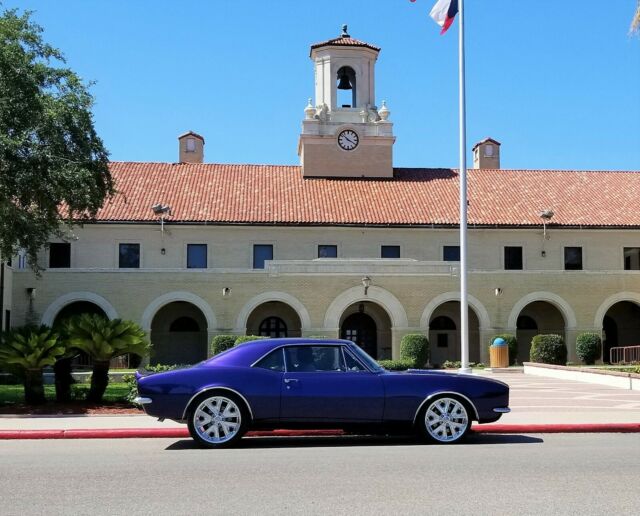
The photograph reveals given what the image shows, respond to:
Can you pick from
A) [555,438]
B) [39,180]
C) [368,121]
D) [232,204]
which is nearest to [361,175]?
[368,121]

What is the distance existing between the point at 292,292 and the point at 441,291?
6517 millimetres

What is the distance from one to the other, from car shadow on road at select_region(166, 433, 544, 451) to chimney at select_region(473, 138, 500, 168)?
35943 mm

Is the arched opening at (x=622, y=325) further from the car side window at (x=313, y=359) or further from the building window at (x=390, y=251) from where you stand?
the car side window at (x=313, y=359)

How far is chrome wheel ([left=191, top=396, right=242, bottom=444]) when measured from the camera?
1097 centimetres

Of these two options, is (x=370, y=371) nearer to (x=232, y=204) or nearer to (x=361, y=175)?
(x=232, y=204)

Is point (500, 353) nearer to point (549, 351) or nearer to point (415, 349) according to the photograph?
point (549, 351)

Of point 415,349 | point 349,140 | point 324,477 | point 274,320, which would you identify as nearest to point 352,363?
point 324,477

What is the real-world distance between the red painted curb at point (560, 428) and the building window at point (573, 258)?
2662 cm

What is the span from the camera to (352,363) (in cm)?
1132

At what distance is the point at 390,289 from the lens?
36.1 m

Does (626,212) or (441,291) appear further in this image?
(626,212)

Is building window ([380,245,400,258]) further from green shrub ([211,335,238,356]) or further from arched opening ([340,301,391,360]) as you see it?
green shrub ([211,335,238,356])

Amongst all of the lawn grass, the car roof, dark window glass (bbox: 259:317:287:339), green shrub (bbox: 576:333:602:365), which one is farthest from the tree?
green shrub (bbox: 576:333:602:365)

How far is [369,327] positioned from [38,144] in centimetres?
2187
